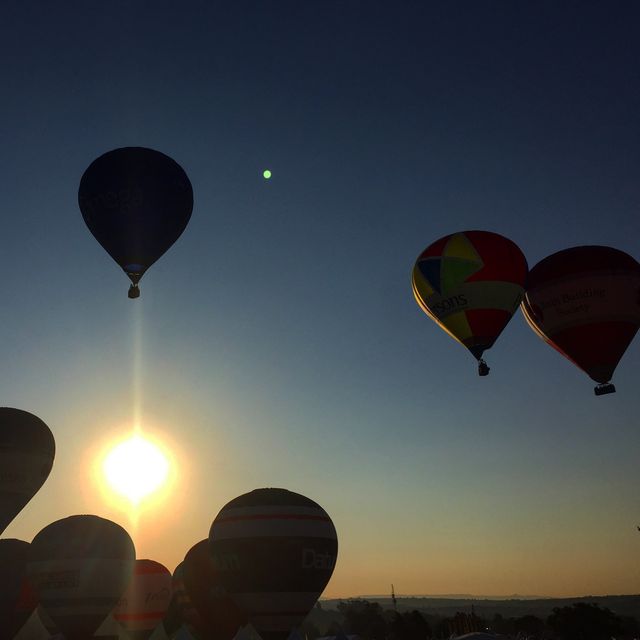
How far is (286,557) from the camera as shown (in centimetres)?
1955

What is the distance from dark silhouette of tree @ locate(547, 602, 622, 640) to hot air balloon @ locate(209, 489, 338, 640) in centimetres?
6524

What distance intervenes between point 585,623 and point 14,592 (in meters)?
66.2

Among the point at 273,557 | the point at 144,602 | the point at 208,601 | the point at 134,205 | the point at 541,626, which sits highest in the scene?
the point at 134,205

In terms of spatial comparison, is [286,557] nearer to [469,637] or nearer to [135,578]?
[135,578]

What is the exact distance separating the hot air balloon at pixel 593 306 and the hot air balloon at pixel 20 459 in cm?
1949

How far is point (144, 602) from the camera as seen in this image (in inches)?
1149

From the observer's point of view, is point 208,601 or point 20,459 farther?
point 20,459


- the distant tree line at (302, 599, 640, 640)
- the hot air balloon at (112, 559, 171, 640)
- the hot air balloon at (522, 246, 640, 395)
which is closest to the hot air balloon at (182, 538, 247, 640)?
the hot air balloon at (112, 559, 171, 640)

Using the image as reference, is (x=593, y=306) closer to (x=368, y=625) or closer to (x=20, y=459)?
(x=20, y=459)

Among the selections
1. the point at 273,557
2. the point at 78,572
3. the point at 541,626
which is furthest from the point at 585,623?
the point at 273,557

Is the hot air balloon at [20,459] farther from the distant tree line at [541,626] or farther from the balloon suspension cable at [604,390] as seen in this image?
the distant tree line at [541,626]

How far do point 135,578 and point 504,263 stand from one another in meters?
20.2

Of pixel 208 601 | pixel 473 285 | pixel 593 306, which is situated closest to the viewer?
pixel 593 306

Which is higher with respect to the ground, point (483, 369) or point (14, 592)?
point (483, 369)
